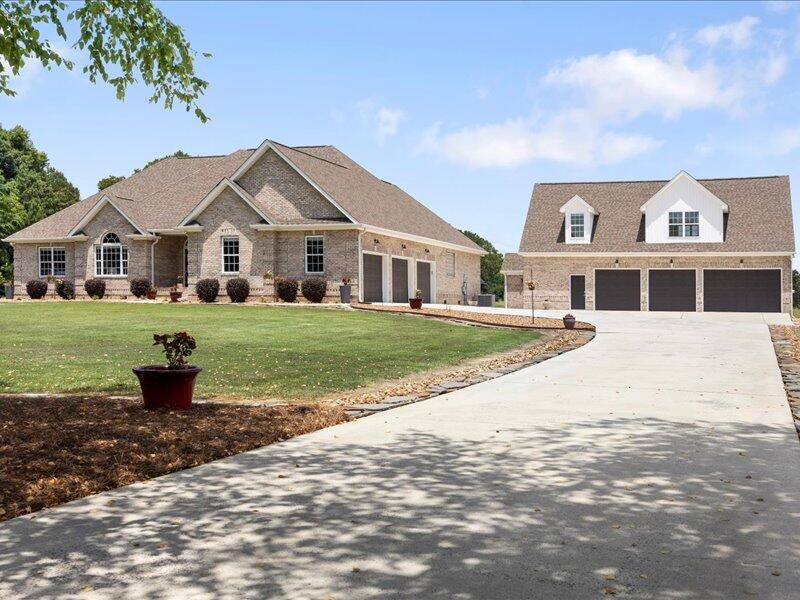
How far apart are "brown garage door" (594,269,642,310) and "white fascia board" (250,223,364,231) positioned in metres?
13.5

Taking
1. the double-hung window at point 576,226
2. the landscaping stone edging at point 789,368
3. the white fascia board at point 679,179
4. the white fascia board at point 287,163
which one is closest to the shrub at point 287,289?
the white fascia board at point 287,163

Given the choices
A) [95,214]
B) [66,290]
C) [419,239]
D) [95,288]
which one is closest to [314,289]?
[419,239]

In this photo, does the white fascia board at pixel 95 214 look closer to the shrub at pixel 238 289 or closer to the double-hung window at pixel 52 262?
the double-hung window at pixel 52 262

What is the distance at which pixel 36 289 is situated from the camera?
4209 cm

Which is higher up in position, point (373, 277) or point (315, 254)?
point (315, 254)

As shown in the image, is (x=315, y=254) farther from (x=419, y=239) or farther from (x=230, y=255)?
(x=419, y=239)

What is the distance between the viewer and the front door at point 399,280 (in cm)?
3994

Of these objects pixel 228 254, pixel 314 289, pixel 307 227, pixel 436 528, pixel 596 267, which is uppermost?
pixel 307 227

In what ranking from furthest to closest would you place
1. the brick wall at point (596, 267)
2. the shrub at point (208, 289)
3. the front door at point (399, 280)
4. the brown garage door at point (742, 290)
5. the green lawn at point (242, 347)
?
the front door at point (399, 280) < the brick wall at point (596, 267) < the brown garage door at point (742, 290) < the shrub at point (208, 289) < the green lawn at point (242, 347)

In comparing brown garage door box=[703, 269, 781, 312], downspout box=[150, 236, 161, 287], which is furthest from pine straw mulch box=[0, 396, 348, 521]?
brown garage door box=[703, 269, 781, 312]

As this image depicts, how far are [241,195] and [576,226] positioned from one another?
57.3 ft

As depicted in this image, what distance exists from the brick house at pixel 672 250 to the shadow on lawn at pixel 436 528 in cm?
3278

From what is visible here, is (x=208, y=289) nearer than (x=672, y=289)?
Yes

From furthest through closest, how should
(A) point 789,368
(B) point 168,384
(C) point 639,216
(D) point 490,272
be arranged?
(D) point 490,272 → (C) point 639,216 → (A) point 789,368 → (B) point 168,384
